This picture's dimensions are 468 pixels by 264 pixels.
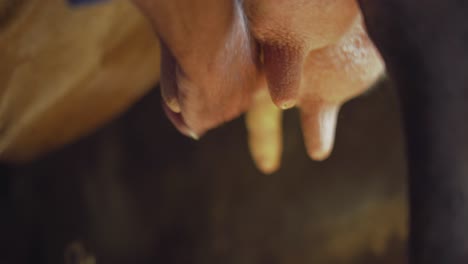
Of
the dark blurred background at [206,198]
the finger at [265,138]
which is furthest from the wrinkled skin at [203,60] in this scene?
the dark blurred background at [206,198]

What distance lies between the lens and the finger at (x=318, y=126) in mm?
518

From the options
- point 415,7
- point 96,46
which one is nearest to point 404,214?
point 96,46

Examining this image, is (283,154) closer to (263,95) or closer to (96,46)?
(96,46)

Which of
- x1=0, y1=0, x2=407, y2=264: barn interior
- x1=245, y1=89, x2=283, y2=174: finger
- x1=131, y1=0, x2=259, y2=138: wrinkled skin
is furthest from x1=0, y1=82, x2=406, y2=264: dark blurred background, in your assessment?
x1=131, y1=0, x2=259, y2=138: wrinkled skin

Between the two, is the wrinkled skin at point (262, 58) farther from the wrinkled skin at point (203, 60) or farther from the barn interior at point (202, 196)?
the barn interior at point (202, 196)

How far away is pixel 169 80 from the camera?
481 mm

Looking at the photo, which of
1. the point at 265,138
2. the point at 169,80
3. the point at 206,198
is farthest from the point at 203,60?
the point at 206,198

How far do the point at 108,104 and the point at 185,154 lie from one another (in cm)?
20

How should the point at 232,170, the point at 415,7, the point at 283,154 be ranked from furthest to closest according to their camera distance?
the point at 232,170
the point at 283,154
the point at 415,7

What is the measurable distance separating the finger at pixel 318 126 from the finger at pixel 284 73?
0.05 m

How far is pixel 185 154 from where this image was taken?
1.64 m

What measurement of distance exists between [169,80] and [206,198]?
113cm

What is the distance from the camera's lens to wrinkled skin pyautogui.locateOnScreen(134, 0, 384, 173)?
1.43ft

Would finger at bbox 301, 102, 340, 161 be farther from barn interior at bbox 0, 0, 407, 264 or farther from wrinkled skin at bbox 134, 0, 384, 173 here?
barn interior at bbox 0, 0, 407, 264
